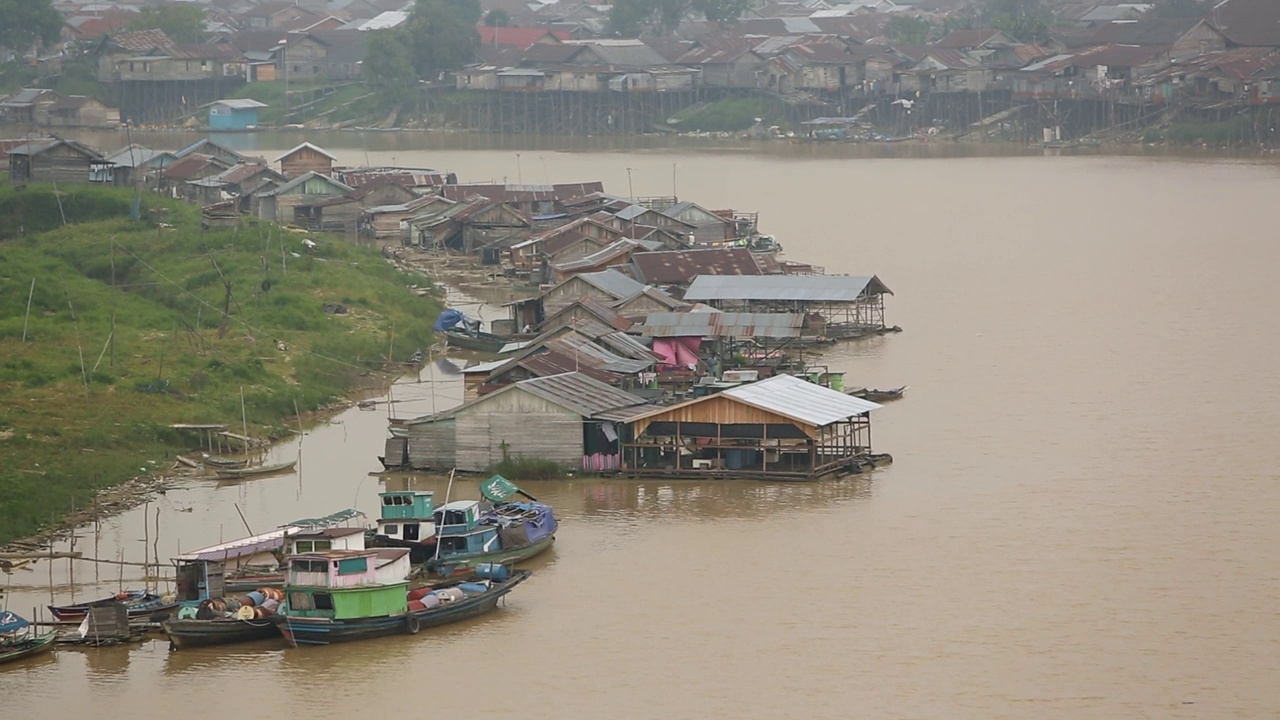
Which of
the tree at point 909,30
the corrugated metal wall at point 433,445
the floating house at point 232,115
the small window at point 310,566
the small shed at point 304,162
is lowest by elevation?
the small window at point 310,566

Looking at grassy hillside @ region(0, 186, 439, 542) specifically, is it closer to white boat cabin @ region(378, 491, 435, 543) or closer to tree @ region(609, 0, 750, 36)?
white boat cabin @ region(378, 491, 435, 543)

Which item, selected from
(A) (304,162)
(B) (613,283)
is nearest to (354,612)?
(B) (613,283)

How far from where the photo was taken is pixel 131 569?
16.9m

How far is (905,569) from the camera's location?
16859 millimetres

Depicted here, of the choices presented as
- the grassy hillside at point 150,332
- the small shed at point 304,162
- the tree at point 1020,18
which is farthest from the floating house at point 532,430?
the tree at point 1020,18

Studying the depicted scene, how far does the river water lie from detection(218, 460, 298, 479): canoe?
209mm

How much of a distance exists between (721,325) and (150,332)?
745 centimetres

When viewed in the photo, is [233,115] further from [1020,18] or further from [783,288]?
[783,288]

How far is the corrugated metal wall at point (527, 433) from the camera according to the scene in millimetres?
19656

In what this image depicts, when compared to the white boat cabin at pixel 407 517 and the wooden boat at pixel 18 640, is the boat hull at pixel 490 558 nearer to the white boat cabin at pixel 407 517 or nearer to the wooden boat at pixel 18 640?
the white boat cabin at pixel 407 517

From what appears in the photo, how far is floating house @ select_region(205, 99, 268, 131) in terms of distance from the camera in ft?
226

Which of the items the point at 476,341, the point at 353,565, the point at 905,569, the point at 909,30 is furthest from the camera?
the point at 909,30

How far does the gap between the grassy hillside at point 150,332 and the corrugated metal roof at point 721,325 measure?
3.97 m

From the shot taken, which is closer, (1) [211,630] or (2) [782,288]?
(1) [211,630]
